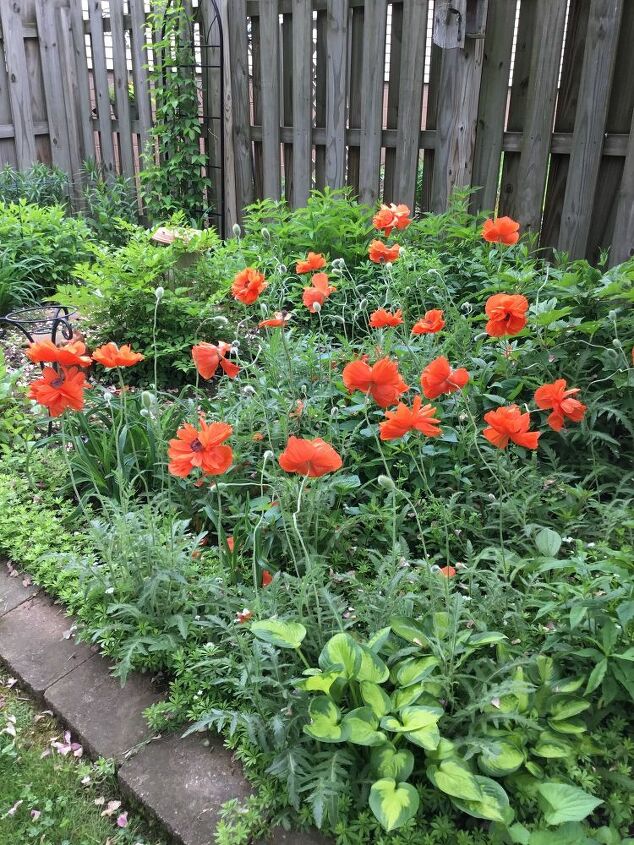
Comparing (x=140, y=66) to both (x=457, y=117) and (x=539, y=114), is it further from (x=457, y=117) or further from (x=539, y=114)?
(x=539, y=114)

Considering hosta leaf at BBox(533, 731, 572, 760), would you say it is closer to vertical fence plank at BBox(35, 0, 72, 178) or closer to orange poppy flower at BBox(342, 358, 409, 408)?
orange poppy flower at BBox(342, 358, 409, 408)

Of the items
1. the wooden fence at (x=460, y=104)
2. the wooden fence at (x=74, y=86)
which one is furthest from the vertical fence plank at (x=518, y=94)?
the wooden fence at (x=74, y=86)

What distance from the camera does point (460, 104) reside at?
3645 millimetres

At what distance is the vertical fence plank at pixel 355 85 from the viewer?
4023 mm

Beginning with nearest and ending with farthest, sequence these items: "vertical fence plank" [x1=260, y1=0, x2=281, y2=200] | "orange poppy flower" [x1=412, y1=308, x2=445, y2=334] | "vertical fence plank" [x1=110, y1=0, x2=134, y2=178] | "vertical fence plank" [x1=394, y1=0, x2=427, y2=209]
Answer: "orange poppy flower" [x1=412, y1=308, x2=445, y2=334] < "vertical fence plank" [x1=394, y1=0, x2=427, y2=209] < "vertical fence plank" [x1=260, y1=0, x2=281, y2=200] < "vertical fence plank" [x1=110, y1=0, x2=134, y2=178]

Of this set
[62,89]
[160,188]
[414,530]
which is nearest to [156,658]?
[414,530]

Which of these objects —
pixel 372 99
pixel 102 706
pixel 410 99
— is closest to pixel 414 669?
pixel 102 706

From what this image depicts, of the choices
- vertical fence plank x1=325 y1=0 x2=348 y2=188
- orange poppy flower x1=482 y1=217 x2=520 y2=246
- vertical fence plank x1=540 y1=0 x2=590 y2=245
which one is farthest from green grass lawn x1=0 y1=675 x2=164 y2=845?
vertical fence plank x1=325 y1=0 x2=348 y2=188

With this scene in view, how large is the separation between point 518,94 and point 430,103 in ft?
1.77

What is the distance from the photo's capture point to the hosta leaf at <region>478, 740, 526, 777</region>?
1315 mm

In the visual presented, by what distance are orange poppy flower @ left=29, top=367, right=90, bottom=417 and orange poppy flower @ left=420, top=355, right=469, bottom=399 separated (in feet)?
2.84

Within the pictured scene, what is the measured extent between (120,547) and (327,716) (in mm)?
817

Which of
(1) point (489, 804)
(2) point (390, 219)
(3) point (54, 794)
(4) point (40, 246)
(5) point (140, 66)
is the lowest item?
(3) point (54, 794)

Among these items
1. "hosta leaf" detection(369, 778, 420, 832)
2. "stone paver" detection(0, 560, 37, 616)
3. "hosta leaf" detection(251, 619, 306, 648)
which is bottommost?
→ "stone paver" detection(0, 560, 37, 616)
